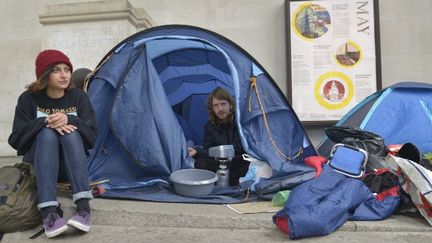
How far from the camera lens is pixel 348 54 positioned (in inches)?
Answer: 196

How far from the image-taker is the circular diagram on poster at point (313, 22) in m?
5.06

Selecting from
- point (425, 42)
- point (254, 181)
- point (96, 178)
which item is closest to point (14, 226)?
point (96, 178)

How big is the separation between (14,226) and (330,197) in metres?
1.73

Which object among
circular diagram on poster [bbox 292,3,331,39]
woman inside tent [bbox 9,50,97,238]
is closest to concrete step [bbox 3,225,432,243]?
woman inside tent [bbox 9,50,97,238]

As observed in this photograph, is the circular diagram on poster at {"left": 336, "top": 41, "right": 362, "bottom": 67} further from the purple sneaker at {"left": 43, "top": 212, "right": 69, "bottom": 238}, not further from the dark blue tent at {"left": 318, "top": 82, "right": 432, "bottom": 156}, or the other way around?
the purple sneaker at {"left": 43, "top": 212, "right": 69, "bottom": 238}

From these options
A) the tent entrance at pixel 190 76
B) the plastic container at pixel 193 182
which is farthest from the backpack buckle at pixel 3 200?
the tent entrance at pixel 190 76

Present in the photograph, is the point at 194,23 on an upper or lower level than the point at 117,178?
upper

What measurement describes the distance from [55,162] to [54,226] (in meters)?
0.34

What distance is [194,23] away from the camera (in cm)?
547

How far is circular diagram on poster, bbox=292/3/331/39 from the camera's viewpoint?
5062 millimetres

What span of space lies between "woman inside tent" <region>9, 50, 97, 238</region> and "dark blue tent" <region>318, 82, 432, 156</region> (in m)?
2.15

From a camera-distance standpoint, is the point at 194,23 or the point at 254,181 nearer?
the point at 254,181

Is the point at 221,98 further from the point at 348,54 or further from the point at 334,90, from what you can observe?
the point at 348,54

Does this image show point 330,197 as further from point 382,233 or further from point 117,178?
point 117,178
